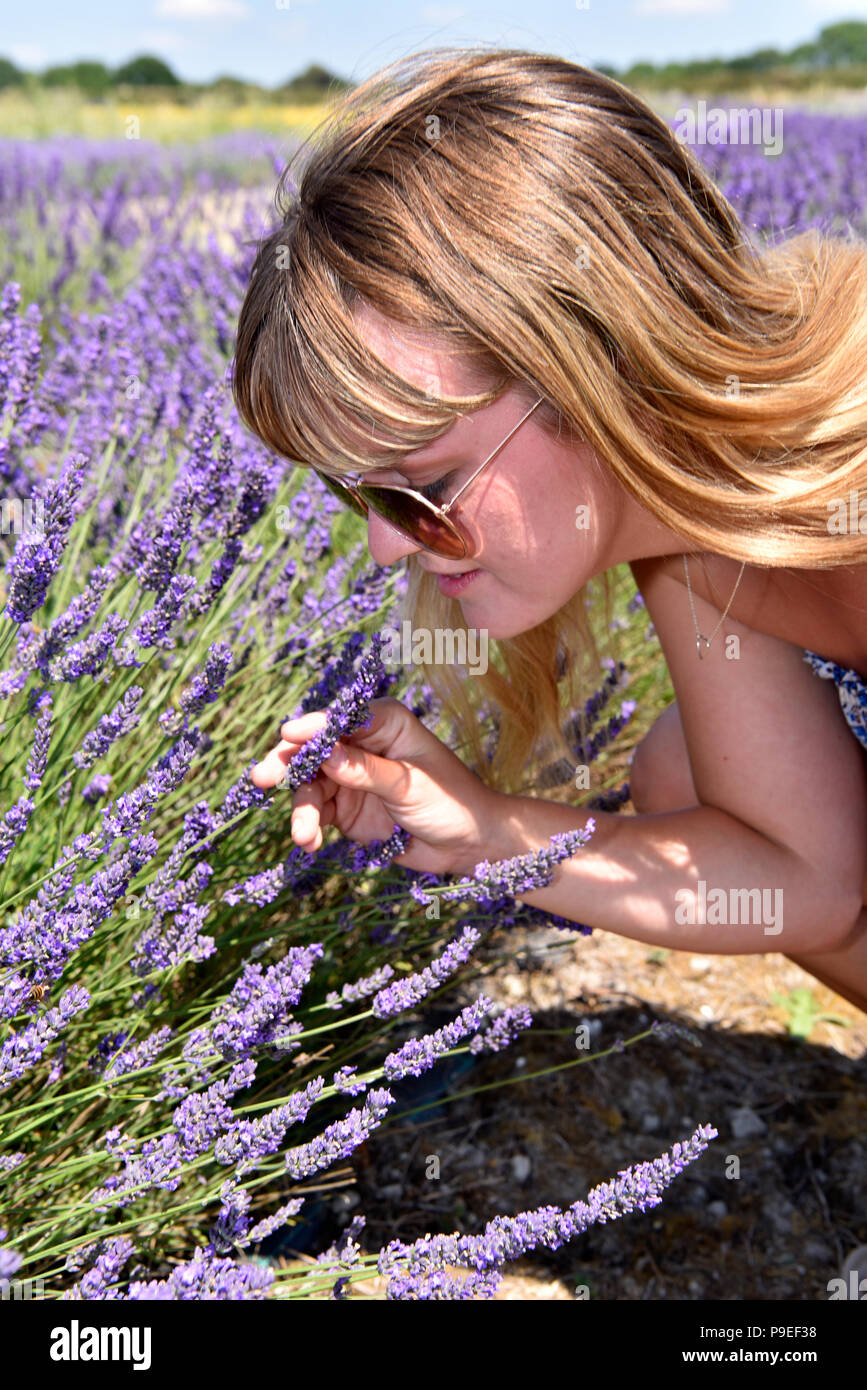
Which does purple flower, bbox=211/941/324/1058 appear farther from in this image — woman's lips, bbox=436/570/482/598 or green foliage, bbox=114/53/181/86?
green foliage, bbox=114/53/181/86

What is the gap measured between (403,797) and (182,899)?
0.29m

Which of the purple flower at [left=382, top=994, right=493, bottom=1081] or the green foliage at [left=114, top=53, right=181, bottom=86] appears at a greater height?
the green foliage at [left=114, top=53, right=181, bottom=86]

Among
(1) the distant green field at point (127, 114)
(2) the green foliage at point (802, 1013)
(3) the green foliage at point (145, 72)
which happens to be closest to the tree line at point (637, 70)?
(3) the green foliage at point (145, 72)

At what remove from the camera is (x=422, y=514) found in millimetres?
1421

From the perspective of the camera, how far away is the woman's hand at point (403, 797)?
4.43ft

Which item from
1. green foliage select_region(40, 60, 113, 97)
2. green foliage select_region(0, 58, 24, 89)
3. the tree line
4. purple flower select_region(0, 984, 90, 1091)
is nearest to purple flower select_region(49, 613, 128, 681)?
purple flower select_region(0, 984, 90, 1091)

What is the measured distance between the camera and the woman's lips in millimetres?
1537

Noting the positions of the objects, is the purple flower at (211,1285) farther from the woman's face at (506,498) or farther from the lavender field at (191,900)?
the woman's face at (506,498)

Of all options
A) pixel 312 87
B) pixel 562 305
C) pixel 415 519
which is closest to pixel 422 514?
pixel 415 519

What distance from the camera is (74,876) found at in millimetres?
1245

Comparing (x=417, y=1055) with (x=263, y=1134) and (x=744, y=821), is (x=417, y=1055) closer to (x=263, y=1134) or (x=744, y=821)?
(x=263, y=1134)

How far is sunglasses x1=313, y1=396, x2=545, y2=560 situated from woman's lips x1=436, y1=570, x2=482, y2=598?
0.08 meters

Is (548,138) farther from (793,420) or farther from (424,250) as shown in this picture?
(793,420)
